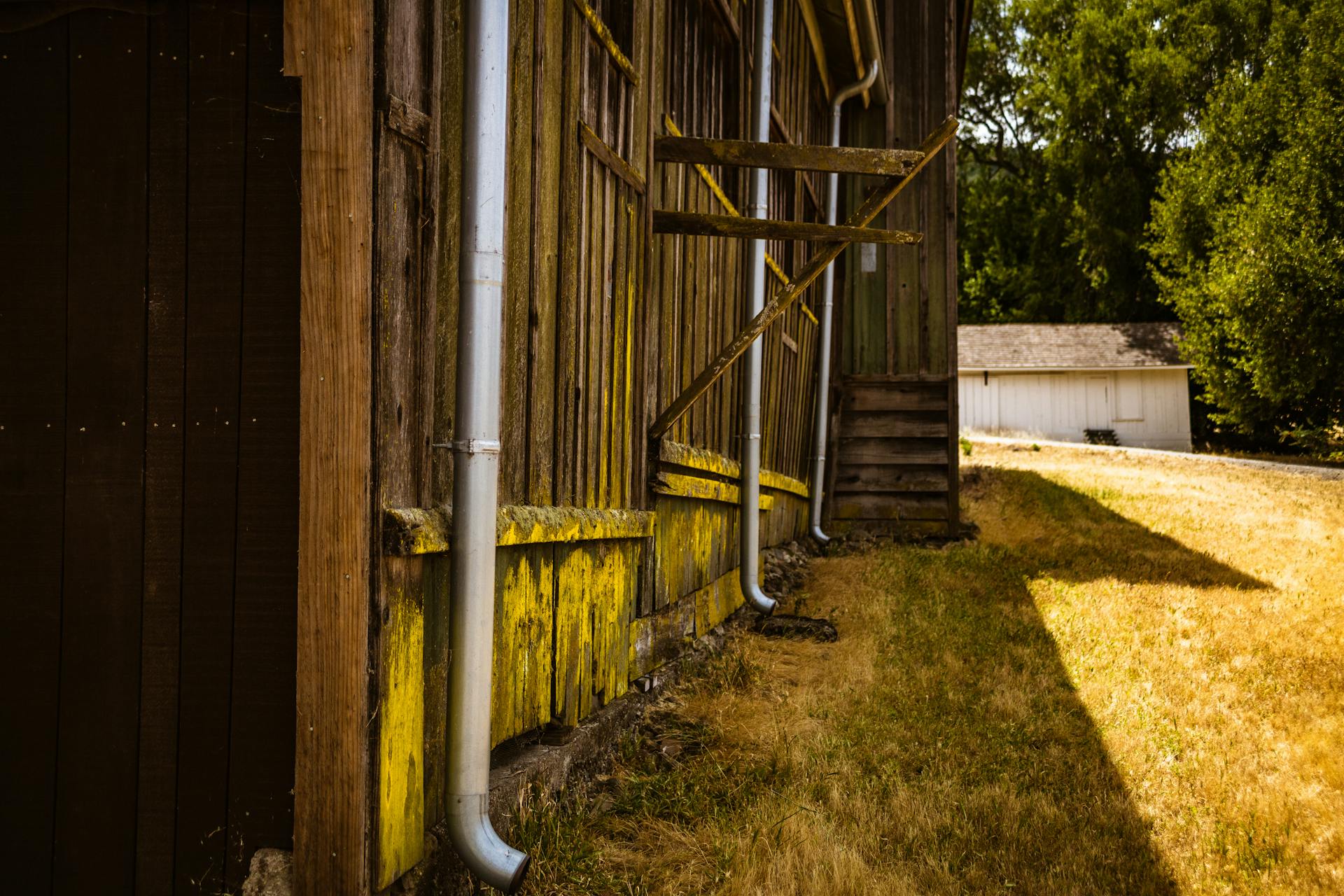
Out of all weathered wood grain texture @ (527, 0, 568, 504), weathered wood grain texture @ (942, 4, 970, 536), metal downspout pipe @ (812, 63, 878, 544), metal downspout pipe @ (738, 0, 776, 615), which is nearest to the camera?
weathered wood grain texture @ (527, 0, 568, 504)

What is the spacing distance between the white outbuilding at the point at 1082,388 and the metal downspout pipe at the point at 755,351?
81.9 ft

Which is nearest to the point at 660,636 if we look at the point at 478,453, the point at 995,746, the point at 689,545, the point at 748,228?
the point at 689,545

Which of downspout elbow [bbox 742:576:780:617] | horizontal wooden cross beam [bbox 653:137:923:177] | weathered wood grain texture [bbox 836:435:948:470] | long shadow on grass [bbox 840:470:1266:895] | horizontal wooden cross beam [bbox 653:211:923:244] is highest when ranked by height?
horizontal wooden cross beam [bbox 653:137:923:177]

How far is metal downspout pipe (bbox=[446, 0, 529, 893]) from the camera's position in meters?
2.56

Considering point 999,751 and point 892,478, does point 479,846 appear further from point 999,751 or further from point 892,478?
point 892,478

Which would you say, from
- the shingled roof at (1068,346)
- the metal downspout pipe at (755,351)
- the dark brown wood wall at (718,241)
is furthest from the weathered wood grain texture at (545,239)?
the shingled roof at (1068,346)

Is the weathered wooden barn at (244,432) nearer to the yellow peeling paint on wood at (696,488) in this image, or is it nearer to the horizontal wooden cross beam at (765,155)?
the horizontal wooden cross beam at (765,155)

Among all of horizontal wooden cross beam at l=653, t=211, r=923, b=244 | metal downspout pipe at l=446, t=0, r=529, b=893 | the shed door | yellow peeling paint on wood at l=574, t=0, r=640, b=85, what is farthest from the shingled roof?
metal downspout pipe at l=446, t=0, r=529, b=893

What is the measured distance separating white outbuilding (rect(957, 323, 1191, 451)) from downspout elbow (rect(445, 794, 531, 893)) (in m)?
28.9

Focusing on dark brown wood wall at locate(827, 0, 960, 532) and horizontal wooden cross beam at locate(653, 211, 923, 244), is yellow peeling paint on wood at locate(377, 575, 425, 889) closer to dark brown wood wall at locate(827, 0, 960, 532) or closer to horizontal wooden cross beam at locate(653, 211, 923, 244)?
horizontal wooden cross beam at locate(653, 211, 923, 244)

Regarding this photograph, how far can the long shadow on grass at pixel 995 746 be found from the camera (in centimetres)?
345

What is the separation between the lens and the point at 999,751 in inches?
180

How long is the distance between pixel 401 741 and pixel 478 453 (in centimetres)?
69

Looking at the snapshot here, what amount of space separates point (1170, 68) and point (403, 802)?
35509 millimetres
